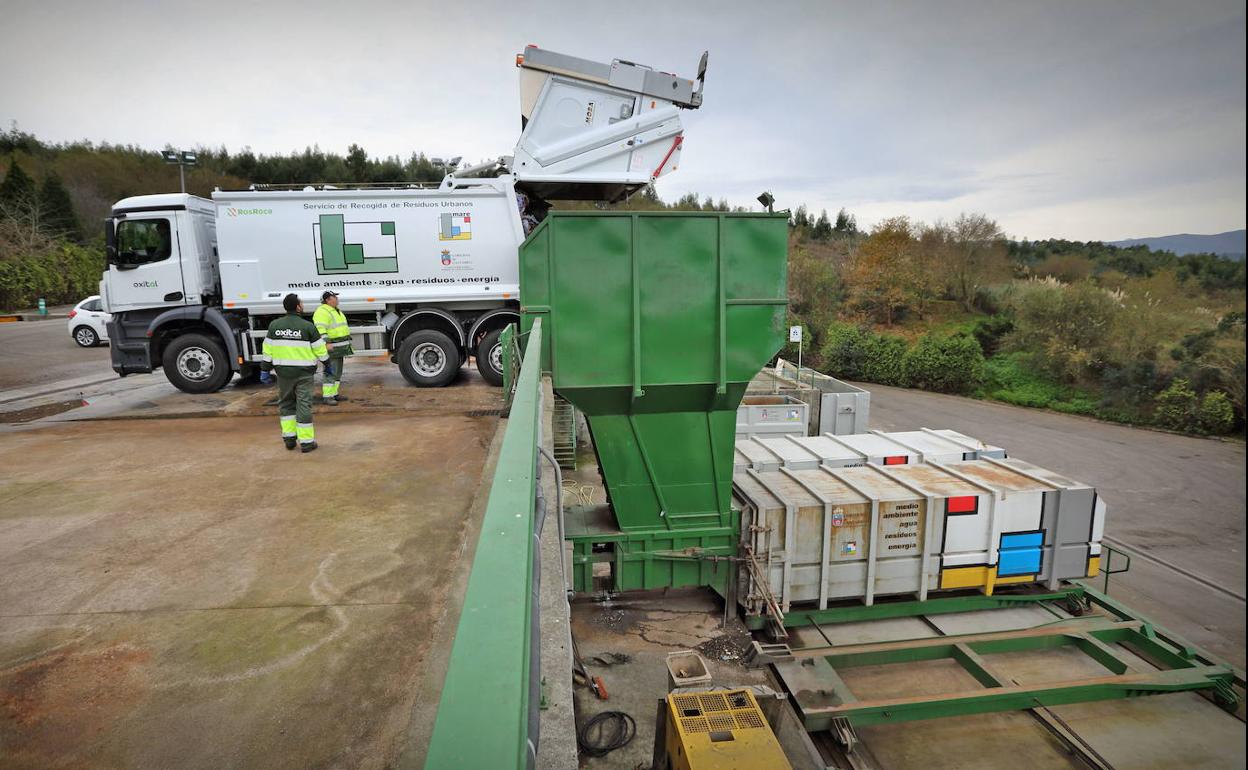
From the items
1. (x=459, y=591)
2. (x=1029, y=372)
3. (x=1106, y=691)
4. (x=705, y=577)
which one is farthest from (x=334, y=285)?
(x=1029, y=372)

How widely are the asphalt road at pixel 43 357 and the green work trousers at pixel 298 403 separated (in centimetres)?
891

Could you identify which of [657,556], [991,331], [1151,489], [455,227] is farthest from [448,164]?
[991,331]

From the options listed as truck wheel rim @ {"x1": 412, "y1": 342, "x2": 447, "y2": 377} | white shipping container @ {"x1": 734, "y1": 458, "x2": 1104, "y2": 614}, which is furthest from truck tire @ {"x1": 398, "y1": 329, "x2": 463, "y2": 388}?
white shipping container @ {"x1": 734, "y1": 458, "x2": 1104, "y2": 614}

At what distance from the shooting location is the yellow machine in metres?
2.88

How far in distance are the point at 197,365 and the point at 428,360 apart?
346 centimetres

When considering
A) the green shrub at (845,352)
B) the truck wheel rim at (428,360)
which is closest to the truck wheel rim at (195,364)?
the truck wheel rim at (428,360)

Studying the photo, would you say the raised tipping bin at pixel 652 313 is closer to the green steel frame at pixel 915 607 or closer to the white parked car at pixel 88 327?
the green steel frame at pixel 915 607

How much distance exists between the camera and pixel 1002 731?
6945mm

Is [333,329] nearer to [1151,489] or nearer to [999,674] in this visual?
[999,674]

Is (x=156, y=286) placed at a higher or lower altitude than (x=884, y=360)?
higher

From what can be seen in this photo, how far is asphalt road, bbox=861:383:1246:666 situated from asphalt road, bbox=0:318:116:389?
57.4 ft

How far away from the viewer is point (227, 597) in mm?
3541

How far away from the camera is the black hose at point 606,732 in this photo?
5164 millimetres

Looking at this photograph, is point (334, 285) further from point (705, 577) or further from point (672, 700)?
point (672, 700)
